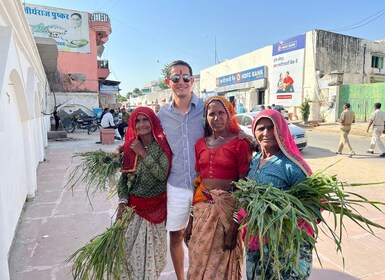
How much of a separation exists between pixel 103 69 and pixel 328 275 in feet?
80.0

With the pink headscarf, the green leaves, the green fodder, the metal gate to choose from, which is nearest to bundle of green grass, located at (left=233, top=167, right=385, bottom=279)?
the pink headscarf

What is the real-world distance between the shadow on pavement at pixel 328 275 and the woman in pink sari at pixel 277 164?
1.04 metres

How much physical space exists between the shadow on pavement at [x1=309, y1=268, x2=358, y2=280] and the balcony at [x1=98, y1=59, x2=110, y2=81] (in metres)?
24.2

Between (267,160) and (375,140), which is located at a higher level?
(267,160)

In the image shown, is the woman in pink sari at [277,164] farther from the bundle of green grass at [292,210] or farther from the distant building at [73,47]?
the distant building at [73,47]

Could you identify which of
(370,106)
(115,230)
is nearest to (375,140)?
(115,230)

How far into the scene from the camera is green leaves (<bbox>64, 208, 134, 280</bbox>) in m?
1.83

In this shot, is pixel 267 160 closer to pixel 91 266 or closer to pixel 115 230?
pixel 115 230

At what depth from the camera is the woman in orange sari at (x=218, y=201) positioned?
1.77m

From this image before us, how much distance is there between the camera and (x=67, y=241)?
326 centimetres

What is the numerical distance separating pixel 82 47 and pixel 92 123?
660cm

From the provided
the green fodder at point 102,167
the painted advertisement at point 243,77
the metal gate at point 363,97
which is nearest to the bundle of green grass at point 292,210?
the green fodder at point 102,167

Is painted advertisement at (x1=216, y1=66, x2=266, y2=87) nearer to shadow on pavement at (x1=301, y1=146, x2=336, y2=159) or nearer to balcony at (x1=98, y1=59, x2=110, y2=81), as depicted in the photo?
balcony at (x1=98, y1=59, x2=110, y2=81)

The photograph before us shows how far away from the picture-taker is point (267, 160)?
1.73 metres
